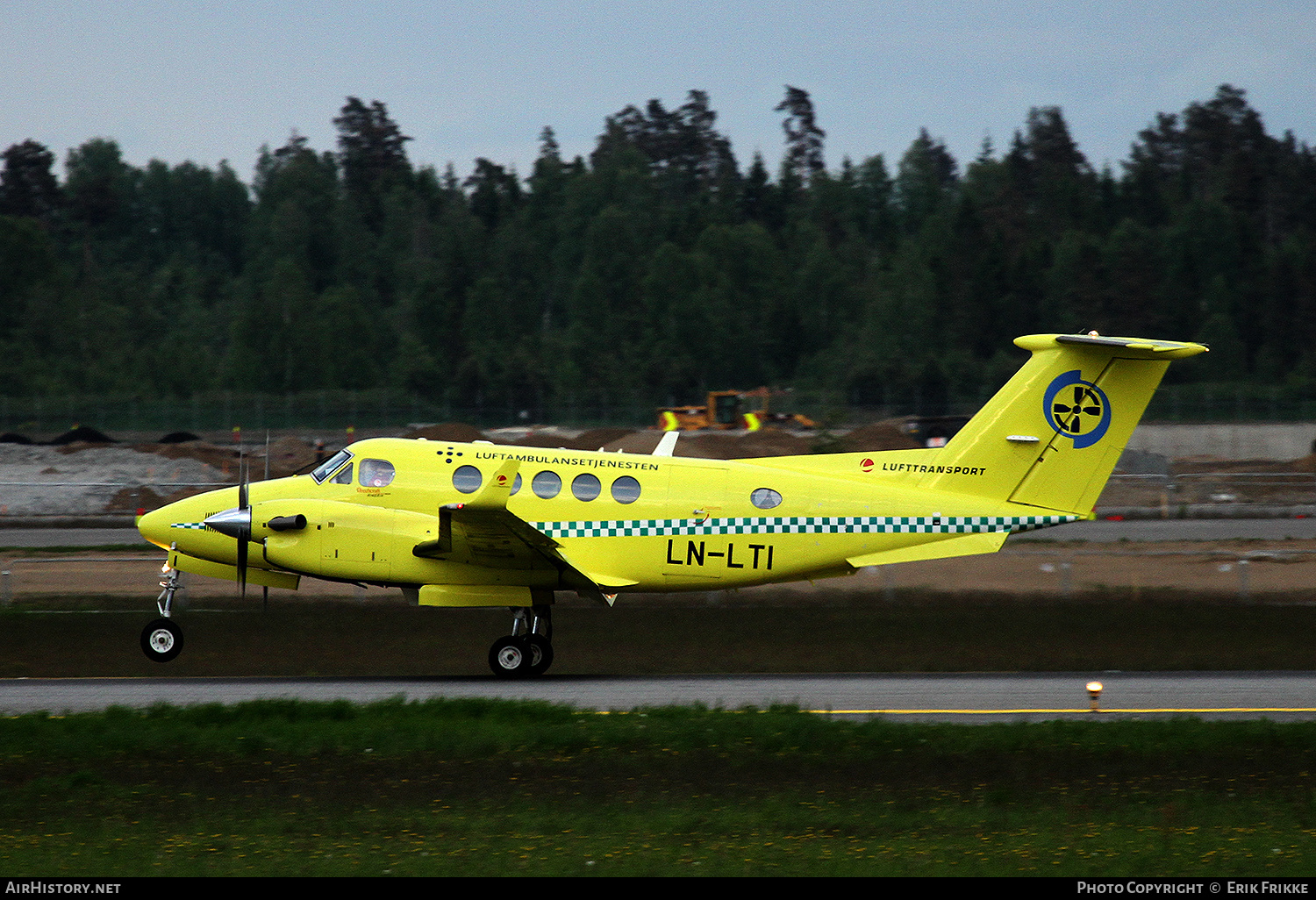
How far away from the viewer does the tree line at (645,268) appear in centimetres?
9194

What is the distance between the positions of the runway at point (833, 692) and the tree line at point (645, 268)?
5353cm

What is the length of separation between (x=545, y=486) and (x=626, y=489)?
119cm

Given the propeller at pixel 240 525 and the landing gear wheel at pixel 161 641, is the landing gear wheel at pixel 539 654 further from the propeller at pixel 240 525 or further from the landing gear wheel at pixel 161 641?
the landing gear wheel at pixel 161 641

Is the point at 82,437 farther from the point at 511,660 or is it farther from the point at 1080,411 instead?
the point at 1080,411

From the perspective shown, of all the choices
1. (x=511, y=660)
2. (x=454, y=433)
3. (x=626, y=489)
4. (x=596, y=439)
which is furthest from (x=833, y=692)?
(x=596, y=439)

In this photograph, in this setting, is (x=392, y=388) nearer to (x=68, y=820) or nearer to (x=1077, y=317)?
(x=1077, y=317)

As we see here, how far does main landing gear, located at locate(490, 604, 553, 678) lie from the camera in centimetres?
1812

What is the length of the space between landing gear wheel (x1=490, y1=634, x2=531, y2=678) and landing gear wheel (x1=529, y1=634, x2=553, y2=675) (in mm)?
75

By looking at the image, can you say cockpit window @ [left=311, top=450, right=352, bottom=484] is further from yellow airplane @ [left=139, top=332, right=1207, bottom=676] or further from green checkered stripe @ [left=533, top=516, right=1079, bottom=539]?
green checkered stripe @ [left=533, top=516, right=1079, bottom=539]

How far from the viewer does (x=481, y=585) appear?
59.0ft

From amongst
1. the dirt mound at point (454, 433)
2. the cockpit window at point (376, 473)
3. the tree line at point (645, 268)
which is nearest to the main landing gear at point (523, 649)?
the cockpit window at point (376, 473)

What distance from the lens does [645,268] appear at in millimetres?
103562

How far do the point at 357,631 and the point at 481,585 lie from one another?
4.02 m

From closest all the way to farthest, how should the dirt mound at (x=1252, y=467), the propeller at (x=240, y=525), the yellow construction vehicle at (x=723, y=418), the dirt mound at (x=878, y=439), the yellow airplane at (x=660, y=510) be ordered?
the propeller at (x=240, y=525) < the yellow airplane at (x=660, y=510) < the dirt mound at (x=1252, y=467) < the dirt mound at (x=878, y=439) < the yellow construction vehicle at (x=723, y=418)
